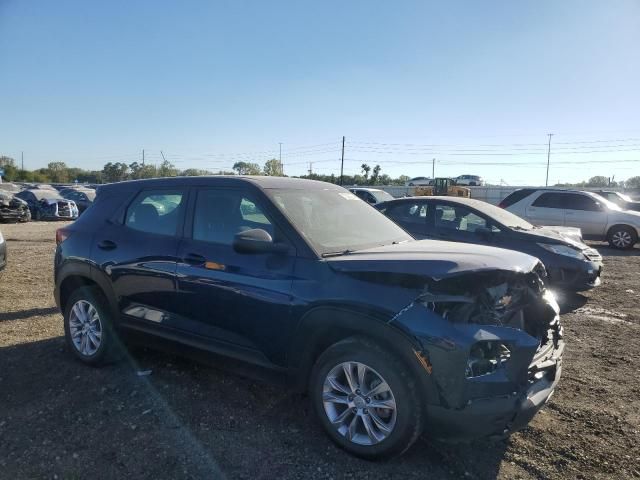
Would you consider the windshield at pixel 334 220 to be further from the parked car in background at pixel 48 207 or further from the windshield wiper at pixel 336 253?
the parked car in background at pixel 48 207

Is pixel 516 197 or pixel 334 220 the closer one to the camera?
pixel 334 220

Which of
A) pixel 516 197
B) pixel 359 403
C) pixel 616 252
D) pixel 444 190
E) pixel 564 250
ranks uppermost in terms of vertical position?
pixel 444 190

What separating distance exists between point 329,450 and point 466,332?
123cm

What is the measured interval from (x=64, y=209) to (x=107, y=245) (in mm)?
22131

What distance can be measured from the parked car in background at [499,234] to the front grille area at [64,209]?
20517 mm

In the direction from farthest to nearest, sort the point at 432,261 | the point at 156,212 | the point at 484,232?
the point at 484,232
the point at 156,212
the point at 432,261

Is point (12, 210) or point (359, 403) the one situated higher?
point (12, 210)

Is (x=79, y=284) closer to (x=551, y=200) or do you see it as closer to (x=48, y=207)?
(x=551, y=200)

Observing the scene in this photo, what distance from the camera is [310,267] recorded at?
10.6 ft

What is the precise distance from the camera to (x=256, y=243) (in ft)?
10.6

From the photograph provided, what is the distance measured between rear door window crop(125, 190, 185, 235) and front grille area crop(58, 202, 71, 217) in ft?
72.2

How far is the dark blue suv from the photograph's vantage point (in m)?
2.77

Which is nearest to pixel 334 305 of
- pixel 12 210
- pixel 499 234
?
pixel 499 234

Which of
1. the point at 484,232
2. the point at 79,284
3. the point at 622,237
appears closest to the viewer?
the point at 79,284
